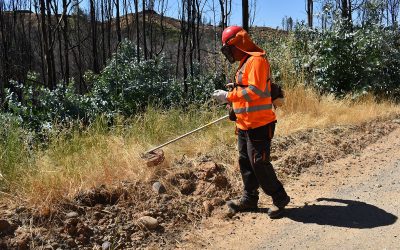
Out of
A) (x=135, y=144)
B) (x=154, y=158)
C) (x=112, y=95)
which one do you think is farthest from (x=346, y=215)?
(x=112, y=95)

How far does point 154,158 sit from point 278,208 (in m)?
1.44

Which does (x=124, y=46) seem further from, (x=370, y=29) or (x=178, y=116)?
(x=370, y=29)

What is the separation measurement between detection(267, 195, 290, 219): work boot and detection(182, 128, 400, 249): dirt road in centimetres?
6

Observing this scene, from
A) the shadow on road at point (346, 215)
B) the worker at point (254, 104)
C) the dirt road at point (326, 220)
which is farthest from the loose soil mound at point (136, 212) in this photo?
the shadow on road at point (346, 215)

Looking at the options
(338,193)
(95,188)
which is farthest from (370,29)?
(95,188)

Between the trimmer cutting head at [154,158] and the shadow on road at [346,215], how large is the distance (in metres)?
1.45

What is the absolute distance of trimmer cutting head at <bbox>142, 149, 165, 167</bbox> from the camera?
4.60 meters

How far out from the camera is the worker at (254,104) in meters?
3.57

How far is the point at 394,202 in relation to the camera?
13.3 ft

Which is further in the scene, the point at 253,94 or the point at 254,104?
the point at 254,104

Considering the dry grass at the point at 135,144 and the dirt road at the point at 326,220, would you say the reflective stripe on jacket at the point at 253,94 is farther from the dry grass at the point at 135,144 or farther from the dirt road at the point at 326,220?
the dry grass at the point at 135,144

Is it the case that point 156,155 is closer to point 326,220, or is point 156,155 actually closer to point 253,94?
point 253,94

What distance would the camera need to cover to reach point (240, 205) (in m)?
4.06

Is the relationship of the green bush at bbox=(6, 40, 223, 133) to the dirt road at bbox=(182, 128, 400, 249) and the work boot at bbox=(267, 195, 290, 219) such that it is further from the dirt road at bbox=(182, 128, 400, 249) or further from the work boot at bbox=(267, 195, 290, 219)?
the work boot at bbox=(267, 195, 290, 219)
